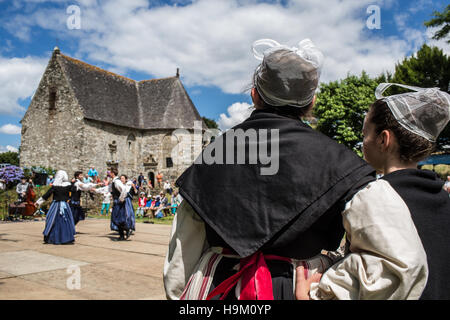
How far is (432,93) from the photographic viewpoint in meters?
1.62

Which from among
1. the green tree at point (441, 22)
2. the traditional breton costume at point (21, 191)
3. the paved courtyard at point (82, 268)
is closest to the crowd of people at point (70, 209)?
the paved courtyard at point (82, 268)

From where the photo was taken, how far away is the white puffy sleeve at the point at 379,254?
113 centimetres

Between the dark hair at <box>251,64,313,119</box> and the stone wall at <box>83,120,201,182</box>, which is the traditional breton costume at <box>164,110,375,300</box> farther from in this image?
the stone wall at <box>83,120,201,182</box>

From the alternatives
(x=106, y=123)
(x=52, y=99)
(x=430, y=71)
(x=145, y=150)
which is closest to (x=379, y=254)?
(x=430, y=71)

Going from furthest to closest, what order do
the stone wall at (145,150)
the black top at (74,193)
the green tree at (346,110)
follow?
1. the stone wall at (145,150)
2. the green tree at (346,110)
3. the black top at (74,193)

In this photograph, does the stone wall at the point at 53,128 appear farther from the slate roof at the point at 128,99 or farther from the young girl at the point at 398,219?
the young girl at the point at 398,219

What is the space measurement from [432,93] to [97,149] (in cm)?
3168

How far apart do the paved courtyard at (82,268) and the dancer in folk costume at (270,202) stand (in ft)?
9.56

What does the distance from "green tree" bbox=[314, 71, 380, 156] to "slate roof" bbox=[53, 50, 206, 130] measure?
1323 cm

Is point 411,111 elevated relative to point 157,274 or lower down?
elevated

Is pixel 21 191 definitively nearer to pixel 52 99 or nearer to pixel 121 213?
pixel 121 213
